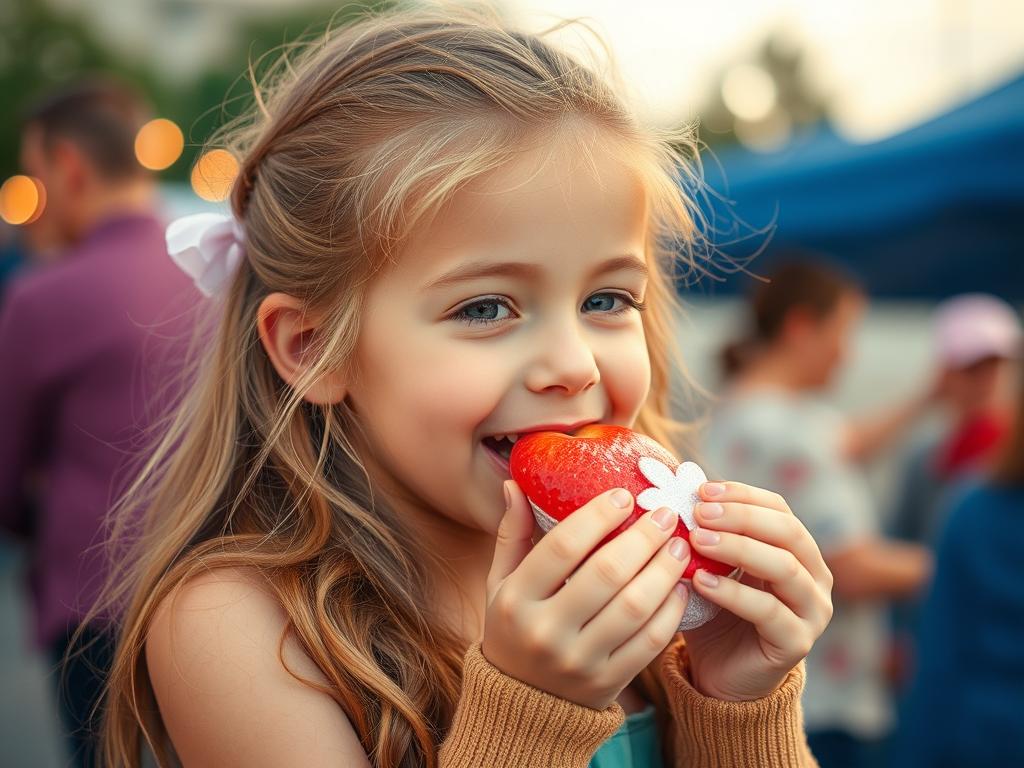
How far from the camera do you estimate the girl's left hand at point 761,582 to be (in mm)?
1277

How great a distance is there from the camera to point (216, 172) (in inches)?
80.0

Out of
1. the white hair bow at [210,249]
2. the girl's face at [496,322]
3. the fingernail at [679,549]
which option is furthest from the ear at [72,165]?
the fingernail at [679,549]

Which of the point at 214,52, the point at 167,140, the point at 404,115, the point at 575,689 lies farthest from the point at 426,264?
the point at 214,52

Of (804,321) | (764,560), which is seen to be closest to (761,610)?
(764,560)

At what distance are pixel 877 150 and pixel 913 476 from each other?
1.74m

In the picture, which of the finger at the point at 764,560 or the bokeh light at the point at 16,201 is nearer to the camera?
the finger at the point at 764,560

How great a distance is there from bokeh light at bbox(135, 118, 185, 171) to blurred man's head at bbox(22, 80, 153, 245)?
6 centimetres

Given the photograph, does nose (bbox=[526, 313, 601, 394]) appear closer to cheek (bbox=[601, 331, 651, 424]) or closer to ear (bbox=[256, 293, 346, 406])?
cheek (bbox=[601, 331, 651, 424])

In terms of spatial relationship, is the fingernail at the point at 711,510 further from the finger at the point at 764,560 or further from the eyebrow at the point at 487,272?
the eyebrow at the point at 487,272

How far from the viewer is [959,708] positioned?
3.49m

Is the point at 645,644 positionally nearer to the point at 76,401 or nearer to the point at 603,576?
the point at 603,576

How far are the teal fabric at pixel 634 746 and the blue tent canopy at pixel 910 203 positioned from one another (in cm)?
272

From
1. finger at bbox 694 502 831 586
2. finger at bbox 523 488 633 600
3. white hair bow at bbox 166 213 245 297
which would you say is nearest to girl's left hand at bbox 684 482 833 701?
finger at bbox 694 502 831 586

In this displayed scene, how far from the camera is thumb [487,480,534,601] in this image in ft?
4.42
